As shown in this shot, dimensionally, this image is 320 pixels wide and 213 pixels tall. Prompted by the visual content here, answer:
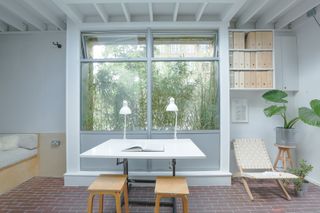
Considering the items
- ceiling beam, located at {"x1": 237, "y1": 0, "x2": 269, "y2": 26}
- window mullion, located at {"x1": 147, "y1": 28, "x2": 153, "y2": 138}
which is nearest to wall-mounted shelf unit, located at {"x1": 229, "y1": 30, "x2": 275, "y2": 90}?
ceiling beam, located at {"x1": 237, "y1": 0, "x2": 269, "y2": 26}

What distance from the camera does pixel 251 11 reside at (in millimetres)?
3688

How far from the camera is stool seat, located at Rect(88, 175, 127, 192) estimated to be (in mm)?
2291

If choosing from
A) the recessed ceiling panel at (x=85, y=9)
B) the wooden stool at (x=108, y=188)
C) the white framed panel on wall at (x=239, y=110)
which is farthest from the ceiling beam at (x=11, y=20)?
the white framed panel on wall at (x=239, y=110)

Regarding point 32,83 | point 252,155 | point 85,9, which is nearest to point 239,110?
point 252,155

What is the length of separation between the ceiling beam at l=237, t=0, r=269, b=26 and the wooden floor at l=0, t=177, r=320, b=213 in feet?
9.56

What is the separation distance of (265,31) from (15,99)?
4.93m

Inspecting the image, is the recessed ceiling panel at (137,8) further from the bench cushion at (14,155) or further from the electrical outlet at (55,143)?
the bench cushion at (14,155)

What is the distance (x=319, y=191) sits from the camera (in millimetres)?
3533

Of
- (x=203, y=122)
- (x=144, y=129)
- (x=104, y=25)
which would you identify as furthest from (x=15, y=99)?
(x=203, y=122)

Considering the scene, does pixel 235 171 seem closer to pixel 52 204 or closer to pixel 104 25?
pixel 52 204

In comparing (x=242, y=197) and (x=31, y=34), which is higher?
(x=31, y=34)

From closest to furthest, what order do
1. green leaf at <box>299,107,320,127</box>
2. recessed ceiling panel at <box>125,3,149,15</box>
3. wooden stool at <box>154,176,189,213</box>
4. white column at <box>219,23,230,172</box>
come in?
wooden stool at <box>154,176,189,213</box> < green leaf at <box>299,107,320,127</box> < recessed ceiling panel at <box>125,3,149,15</box> < white column at <box>219,23,230,172</box>

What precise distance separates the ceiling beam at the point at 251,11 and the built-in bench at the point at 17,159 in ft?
14.7

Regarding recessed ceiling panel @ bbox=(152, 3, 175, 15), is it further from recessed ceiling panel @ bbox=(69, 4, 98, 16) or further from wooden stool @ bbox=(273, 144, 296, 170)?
wooden stool @ bbox=(273, 144, 296, 170)
